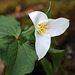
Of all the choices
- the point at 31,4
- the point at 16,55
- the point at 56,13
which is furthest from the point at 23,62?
the point at 31,4

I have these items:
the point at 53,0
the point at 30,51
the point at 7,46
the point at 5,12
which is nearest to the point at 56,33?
the point at 30,51

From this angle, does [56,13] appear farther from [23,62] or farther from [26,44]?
[23,62]

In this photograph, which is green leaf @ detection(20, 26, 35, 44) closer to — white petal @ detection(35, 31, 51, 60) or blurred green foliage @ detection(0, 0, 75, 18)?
white petal @ detection(35, 31, 51, 60)

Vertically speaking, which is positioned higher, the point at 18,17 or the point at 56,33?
the point at 56,33

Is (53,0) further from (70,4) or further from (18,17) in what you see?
(18,17)

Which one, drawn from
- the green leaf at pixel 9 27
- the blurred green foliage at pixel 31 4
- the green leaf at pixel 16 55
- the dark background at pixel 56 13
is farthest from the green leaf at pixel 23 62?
the blurred green foliage at pixel 31 4

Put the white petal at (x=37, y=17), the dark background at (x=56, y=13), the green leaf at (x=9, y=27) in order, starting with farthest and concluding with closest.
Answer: the dark background at (x=56, y=13) → the green leaf at (x=9, y=27) → the white petal at (x=37, y=17)

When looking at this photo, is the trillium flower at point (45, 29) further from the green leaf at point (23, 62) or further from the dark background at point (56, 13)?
the dark background at point (56, 13)
